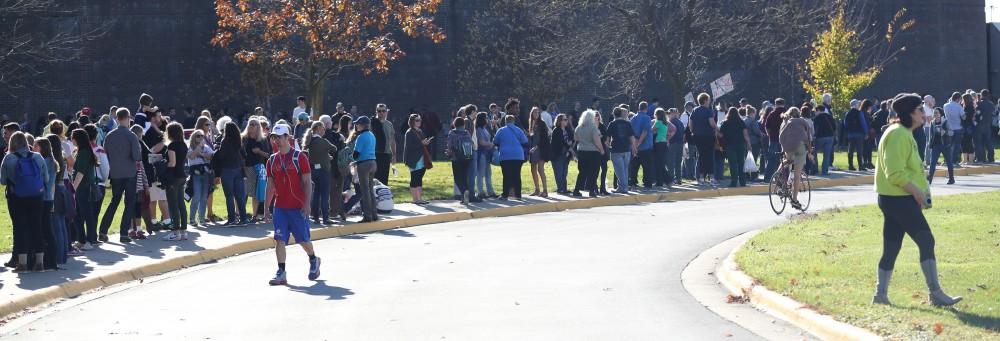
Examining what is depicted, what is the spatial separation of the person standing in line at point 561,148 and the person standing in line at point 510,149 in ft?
3.85

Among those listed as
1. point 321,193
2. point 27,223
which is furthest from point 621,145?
point 27,223

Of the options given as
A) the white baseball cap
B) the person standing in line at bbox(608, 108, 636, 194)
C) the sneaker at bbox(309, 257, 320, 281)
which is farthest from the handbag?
the white baseball cap

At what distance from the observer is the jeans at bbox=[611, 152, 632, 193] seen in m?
27.7

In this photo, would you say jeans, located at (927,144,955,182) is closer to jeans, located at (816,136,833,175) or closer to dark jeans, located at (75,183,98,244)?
jeans, located at (816,136,833,175)

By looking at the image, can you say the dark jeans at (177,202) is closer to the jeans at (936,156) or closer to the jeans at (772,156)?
the jeans at (772,156)

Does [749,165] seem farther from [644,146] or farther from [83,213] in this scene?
[83,213]

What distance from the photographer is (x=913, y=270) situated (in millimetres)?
13742

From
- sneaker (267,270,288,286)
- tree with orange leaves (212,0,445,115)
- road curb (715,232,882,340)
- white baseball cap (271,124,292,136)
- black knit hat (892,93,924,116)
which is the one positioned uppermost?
tree with orange leaves (212,0,445,115)

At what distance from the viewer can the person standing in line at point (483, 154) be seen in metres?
25.8

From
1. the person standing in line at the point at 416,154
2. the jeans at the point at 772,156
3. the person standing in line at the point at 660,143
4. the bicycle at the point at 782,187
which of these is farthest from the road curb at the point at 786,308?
the jeans at the point at 772,156

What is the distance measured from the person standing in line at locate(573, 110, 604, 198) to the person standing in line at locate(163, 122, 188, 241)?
9.20 m

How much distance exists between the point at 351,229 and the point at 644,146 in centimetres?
877

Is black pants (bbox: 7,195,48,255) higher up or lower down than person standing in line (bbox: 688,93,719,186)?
lower down

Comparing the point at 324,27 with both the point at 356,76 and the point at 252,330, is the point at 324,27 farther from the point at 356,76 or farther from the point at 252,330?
the point at 252,330
